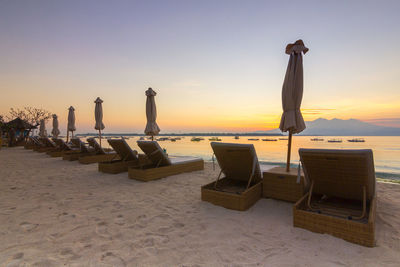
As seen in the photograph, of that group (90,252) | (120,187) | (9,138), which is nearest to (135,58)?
(120,187)

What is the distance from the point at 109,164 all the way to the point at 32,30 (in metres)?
9.60

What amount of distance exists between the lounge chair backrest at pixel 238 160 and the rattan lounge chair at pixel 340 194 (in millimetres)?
777

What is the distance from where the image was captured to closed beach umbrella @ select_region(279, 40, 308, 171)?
10.1 ft

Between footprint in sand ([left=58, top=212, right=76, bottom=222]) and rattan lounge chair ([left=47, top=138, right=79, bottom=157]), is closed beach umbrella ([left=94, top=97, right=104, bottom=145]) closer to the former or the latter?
rattan lounge chair ([left=47, top=138, right=79, bottom=157])

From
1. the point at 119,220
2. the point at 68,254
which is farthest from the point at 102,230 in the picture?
the point at 68,254

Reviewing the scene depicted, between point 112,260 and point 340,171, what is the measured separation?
2.55 metres

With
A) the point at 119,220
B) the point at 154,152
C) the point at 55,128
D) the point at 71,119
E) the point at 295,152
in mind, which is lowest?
the point at 295,152

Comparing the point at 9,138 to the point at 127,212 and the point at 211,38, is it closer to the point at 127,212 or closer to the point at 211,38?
the point at 211,38

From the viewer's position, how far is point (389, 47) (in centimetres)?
744

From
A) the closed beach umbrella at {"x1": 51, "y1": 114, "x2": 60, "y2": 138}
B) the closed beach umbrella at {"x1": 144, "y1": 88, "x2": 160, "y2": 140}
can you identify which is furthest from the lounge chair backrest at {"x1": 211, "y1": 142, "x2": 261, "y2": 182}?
the closed beach umbrella at {"x1": 51, "y1": 114, "x2": 60, "y2": 138}

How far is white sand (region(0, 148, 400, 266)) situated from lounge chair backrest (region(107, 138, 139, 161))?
7.10 feet

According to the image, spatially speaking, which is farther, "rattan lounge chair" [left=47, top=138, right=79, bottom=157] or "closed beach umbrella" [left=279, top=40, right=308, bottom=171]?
"rattan lounge chair" [left=47, top=138, right=79, bottom=157]

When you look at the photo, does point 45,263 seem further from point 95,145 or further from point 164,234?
point 95,145

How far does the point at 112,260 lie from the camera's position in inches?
63.1
